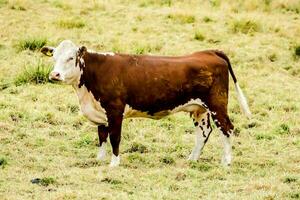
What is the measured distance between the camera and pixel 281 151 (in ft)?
33.1

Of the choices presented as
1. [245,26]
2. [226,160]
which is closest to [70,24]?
[245,26]

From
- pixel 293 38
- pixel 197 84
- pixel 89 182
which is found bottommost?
pixel 293 38

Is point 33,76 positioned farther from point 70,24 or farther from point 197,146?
point 197,146

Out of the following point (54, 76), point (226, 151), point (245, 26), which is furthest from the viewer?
point (245, 26)

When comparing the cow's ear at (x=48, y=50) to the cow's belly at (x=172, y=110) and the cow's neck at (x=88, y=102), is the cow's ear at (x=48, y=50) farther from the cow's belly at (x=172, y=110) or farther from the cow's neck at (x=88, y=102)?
the cow's belly at (x=172, y=110)

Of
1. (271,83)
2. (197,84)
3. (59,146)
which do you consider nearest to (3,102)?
(59,146)

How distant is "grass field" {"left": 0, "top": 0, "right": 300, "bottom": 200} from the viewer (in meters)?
8.20

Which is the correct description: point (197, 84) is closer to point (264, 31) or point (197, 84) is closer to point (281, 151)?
point (281, 151)

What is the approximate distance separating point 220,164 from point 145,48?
6.73 metres

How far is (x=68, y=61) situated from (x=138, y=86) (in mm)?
924

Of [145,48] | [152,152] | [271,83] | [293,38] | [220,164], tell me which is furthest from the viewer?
[293,38]

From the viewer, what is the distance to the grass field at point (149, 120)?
26.9 feet

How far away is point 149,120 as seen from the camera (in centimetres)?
1152

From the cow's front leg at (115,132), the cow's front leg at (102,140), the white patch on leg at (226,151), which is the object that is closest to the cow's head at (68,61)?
the cow's front leg at (115,132)
